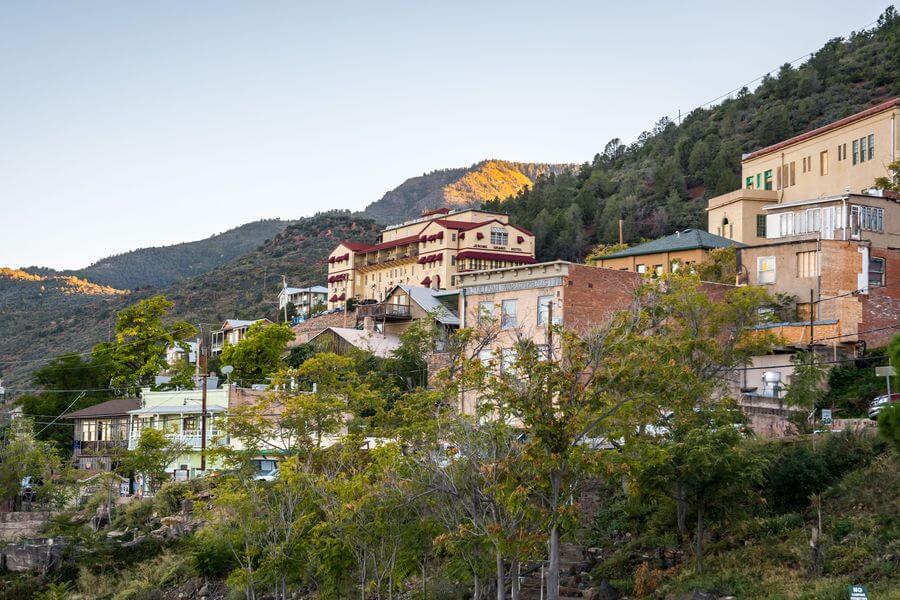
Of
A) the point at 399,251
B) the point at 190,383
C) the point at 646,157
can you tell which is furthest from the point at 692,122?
the point at 190,383

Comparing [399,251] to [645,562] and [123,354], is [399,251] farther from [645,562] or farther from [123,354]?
[645,562]

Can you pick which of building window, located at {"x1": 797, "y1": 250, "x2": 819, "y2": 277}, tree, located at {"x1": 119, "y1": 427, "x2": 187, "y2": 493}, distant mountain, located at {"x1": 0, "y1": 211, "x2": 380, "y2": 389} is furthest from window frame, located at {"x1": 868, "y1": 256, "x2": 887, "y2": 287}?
distant mountain, located at {"x1": 0, "y1": 211, "x2": 380, "y2": 389}

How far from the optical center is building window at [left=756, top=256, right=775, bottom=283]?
58.1m

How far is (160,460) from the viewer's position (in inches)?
2164

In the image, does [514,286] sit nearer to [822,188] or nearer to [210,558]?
[210,558]

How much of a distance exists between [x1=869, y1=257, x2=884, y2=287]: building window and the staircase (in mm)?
26955

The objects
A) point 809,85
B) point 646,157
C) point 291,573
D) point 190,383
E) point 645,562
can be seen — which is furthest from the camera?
point 646,157

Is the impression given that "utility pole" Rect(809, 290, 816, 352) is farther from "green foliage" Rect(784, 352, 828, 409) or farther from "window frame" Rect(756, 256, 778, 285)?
"window frame" Rect(756, 256, 778, 285)

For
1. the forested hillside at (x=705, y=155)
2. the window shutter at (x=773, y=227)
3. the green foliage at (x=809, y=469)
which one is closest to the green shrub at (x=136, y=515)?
the green foliage at (x=809, y=469)

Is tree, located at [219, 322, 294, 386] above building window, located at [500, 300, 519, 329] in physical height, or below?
below

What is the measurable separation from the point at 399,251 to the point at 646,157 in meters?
47.6

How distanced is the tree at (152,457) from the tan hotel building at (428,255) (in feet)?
124

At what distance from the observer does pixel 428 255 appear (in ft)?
337

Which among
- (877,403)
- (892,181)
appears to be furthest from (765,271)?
(877,403)
